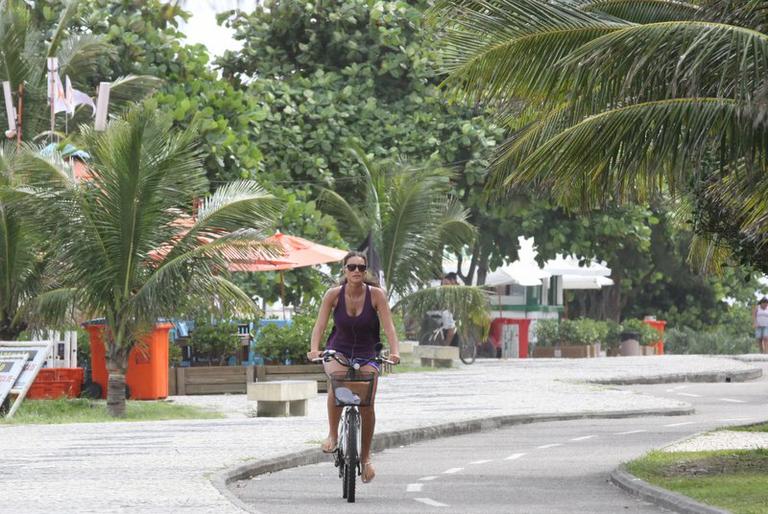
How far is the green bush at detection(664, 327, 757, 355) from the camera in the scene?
50.8m

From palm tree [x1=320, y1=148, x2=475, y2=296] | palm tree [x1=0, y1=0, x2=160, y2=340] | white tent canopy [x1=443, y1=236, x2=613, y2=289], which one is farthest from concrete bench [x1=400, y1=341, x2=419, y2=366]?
palm tree [x1=0, y1=0, x2=160, y2=340]

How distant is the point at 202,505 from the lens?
1082 centimetres

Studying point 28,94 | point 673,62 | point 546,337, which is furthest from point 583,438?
point 546,337

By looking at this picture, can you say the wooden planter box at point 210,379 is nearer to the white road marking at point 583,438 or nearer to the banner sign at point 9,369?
the banner sign at point 9,369

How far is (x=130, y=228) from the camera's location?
20109mm

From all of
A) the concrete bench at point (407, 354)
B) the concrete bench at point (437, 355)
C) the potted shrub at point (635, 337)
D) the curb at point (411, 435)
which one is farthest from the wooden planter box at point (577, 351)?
the curb at point (411, 435)

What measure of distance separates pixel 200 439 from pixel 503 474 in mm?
3731

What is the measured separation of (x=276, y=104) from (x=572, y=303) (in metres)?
24.7

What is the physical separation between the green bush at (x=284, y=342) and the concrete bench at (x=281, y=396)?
16.6 ft

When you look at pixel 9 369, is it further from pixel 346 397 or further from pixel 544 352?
pixel 544 352

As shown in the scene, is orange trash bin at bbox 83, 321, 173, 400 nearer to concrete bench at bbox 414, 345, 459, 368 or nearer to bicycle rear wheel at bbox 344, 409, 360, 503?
bicycle rear wheel at bbox 344, 409, 360, 503

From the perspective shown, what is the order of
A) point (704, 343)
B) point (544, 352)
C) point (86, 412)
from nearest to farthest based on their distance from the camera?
point (86, 412) < point (544, 352) < point (704, 343)

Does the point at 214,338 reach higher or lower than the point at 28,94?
lower

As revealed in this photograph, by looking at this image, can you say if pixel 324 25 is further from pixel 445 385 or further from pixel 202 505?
pixel 202 505
